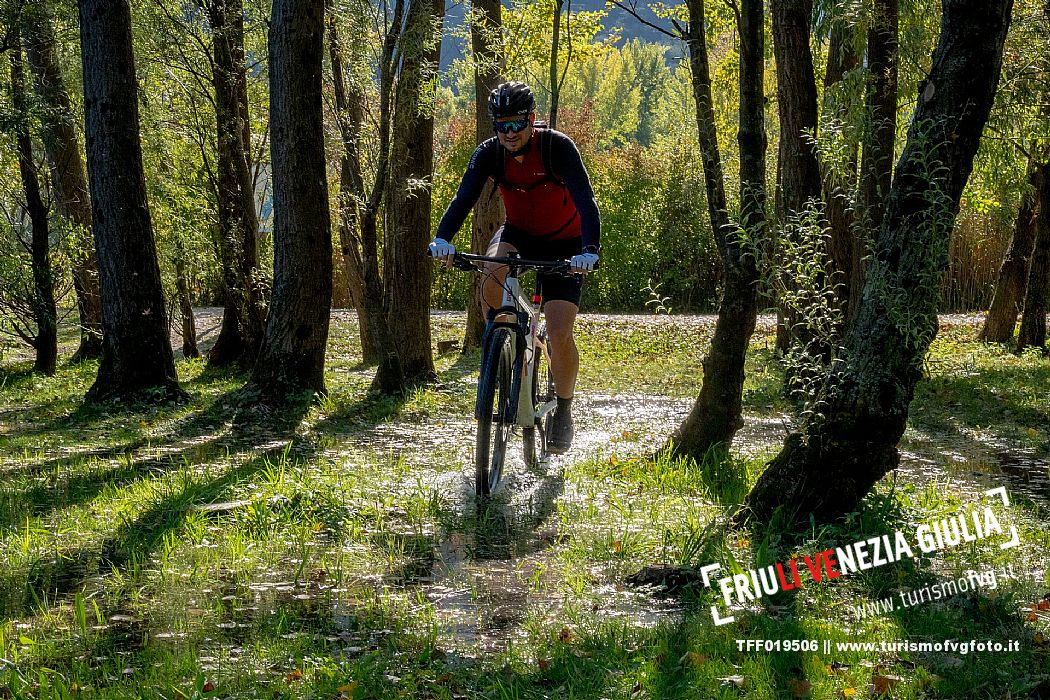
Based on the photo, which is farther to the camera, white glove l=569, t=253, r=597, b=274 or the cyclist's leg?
the cyclist's leg

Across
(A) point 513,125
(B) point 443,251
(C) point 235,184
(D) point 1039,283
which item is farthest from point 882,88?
(C) point 235,184

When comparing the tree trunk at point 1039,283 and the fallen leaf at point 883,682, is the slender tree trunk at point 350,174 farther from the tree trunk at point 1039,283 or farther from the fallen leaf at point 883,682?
the tree trunk at point 1039,283

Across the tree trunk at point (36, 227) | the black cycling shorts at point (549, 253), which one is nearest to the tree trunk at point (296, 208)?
the black cycling shorts at point (549, 253)

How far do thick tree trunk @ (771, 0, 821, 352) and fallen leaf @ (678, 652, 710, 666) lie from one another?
619 cm

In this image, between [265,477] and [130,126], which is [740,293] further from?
[130,126]

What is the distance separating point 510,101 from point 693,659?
357 cm

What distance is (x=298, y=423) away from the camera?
29.7ft

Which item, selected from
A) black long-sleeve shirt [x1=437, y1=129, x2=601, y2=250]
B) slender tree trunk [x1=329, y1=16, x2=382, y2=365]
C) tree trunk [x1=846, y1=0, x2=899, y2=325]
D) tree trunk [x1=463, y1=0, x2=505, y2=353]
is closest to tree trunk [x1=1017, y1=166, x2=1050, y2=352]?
tree trunk [x1=846, y1=0, x2=899, y2=325]

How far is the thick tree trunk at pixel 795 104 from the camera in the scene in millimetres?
9516

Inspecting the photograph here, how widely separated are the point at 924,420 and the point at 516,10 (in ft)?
46.6

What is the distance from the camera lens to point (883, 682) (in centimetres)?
341

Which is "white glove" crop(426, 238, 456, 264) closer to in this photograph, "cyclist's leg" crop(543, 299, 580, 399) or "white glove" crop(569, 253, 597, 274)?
"white glove" crop(569, 253, 597, 274)

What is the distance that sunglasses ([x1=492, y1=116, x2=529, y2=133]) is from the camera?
602 centimetres

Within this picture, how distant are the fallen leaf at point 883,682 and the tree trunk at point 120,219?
27.4ft
